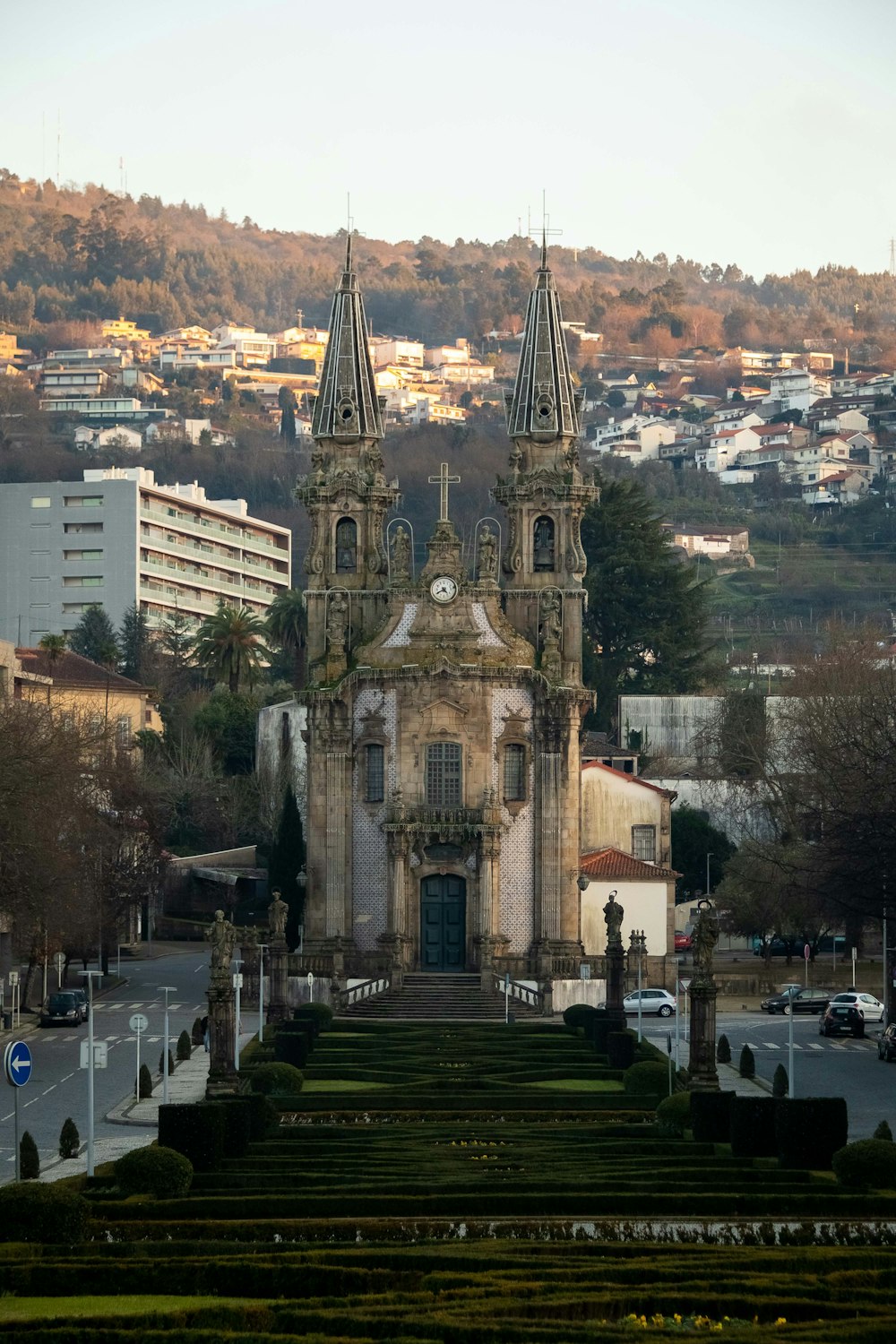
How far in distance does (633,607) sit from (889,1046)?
215ft

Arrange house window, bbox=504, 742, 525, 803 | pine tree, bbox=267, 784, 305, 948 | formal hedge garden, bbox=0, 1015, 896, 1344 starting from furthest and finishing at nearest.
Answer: pine tree, bbox=267, 784, 305, 948 → house window, bbox=504, 742, 525, 803 → formal hedge garden, bbox=0, 1015, 896, 1344

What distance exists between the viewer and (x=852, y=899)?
84875 mm

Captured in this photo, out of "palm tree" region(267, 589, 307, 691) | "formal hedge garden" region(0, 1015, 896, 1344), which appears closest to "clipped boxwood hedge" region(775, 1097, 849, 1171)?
"formal hedge garden" region(0, 1015, 896, 1344)

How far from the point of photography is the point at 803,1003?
96000mm

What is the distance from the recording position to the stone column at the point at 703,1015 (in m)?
63.8

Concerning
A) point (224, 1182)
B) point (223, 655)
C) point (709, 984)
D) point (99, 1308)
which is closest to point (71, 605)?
point (223, 655)

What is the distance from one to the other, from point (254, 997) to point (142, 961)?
16.6 meters

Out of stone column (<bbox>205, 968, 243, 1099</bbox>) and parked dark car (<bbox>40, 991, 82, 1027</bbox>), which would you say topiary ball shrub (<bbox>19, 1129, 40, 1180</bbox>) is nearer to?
stone column (<bbox>205, 968, 243, 1099</bbox>)

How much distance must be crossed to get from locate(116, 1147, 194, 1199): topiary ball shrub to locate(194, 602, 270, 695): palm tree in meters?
99.9

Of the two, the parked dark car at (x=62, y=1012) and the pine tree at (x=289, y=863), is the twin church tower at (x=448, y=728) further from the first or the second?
the parked dark car at (x=62, y=1012)

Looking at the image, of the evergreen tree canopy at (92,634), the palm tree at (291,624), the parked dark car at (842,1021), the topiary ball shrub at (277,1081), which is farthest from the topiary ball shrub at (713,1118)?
the evergreen tree canopy at (92,634)

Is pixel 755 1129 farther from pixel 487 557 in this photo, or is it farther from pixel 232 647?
pixel 232 647

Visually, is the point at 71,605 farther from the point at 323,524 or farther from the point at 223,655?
the point at 323,524

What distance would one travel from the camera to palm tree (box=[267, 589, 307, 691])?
490ft
